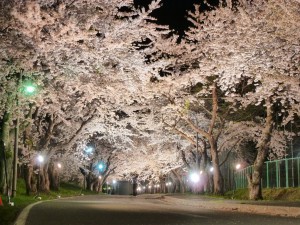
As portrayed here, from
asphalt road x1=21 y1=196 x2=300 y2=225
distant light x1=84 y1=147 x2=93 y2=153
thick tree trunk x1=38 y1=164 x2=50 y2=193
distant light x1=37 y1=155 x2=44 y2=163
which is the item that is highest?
distant light x1=84 y1=147 x2=93 y2=153

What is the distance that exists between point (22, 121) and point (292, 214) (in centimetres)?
1438

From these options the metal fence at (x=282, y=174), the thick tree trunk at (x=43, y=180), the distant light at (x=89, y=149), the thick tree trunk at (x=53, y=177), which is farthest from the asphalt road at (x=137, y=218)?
the distant light at (x=89, y=149)

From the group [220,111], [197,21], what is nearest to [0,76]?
[197,21]

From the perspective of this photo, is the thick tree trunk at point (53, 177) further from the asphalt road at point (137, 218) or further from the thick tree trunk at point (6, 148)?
the asphalt road at point (137, 218)

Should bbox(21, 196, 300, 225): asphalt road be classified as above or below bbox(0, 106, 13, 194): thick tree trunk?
below

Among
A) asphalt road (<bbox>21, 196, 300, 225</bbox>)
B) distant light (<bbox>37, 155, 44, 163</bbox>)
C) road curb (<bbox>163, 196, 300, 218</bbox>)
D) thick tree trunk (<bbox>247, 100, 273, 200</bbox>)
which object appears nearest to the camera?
asphalt road (<bbox>21, 196, 300, 225</bbox>)

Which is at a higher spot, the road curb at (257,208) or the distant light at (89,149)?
the distant light at (89,149)

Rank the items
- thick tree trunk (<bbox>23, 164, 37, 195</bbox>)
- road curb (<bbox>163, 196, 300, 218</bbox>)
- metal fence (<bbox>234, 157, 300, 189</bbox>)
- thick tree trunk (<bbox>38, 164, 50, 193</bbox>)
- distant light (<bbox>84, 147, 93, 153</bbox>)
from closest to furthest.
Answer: road curb (<bbox>163, 196, 300, 218</bbox>), metal fence (<bbox>234, 157, 300, 189</bbox>), thick tree trunk (<bbox>23, 164, 37, 195</bbox>), thick tree trunk (<bbox>38, 164, 50, 193</bbox>), distant light (<bbox>84, 147, 93, 153</bbox>)

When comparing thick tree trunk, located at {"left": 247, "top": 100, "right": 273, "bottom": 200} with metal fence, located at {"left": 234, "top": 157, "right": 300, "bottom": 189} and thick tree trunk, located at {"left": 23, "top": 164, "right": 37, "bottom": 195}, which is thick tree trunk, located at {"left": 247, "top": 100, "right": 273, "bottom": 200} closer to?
metal fence, located at {"left": 234, "top": 157, "right": 300, "bottom": 189}

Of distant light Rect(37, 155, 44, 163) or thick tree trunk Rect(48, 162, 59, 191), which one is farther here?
thick tree trunk Rect(48, 162, 59, 191)

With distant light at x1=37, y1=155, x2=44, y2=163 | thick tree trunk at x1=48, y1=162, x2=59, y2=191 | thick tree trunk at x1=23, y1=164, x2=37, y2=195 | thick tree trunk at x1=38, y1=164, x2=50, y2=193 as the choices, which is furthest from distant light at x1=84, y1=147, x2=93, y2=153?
thick tree trunk at x1=23, y1=164, x2=37, y2=195

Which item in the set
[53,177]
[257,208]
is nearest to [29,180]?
[53,177]

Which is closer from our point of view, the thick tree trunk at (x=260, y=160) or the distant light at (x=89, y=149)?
the thick tree trunk at (x=260, y=160)

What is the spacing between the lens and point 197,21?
3089 centimetres
